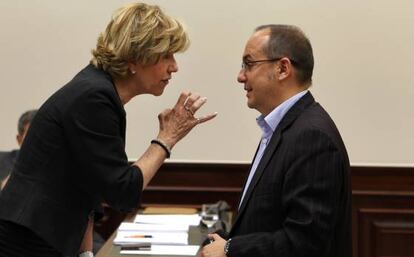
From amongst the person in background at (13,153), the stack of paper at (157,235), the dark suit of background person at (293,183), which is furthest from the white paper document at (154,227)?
the dark suit of background person at (293,183)

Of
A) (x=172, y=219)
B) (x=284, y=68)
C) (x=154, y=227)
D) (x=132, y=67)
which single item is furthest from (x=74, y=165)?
(x=172, y=219)

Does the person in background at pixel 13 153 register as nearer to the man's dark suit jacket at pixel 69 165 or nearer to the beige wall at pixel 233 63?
the beige wall at pixel 233 63

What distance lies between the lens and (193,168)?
426 cm

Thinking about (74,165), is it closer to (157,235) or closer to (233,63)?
(157,235)

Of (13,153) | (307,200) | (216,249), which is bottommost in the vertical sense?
(13,153)

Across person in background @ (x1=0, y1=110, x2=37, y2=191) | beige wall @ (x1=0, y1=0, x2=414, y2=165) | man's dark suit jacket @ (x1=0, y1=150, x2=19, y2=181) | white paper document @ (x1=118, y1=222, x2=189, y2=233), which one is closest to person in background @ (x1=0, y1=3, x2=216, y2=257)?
white paper document @ (x1=118, y1=222, x2=189, y2=233)

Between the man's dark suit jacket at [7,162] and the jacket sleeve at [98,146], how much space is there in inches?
76.0

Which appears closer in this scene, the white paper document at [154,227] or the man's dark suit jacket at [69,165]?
the man's dark suit jacket at [69,165]

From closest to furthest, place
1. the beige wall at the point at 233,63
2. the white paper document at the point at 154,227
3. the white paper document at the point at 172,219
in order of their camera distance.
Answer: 1. the white paper document at the point at 154,227
2. the white paper document at the point at 172,219
3. the beige wall at the point at 233,63

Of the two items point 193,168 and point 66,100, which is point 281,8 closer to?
point 193,168

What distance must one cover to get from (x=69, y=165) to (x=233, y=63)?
2.44 meters

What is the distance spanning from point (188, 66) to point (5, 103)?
1190 mm

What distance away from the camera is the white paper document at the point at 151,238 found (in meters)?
2.76

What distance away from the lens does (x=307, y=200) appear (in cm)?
179
